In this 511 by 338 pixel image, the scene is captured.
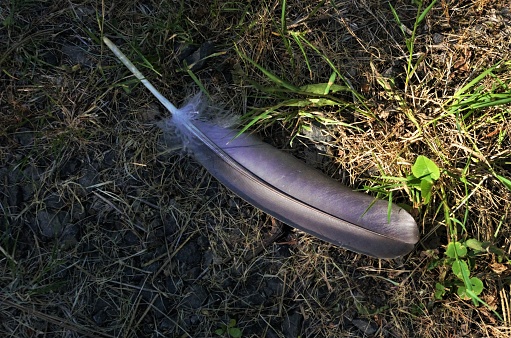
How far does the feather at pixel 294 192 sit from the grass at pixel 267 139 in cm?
9

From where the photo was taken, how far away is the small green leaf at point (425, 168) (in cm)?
210

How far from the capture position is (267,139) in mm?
2279

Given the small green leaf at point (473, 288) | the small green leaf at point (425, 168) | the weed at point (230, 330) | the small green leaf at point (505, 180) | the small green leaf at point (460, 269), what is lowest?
the weed at point (230, 330)

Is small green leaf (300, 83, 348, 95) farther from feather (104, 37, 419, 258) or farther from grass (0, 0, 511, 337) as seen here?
feather (104, 37, 419, 258)

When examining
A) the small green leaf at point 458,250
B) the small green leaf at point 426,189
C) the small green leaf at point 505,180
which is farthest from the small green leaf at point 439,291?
the small green leaf at point 505,180

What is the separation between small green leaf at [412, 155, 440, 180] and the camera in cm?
210

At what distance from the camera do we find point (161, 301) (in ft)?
7.30

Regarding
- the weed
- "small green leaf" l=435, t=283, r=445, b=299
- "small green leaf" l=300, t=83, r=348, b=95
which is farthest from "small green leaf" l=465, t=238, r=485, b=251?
the weed

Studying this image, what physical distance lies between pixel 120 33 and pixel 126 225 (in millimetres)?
828

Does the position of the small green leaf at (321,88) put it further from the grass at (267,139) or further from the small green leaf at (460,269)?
the small green leaf at (460,269)

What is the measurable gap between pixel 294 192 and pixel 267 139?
0.92 ft

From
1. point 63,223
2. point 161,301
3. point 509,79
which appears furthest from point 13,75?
point 509,79

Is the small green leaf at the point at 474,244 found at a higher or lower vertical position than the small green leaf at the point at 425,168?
lower

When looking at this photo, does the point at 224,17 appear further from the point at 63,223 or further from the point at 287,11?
the point at 63,223
